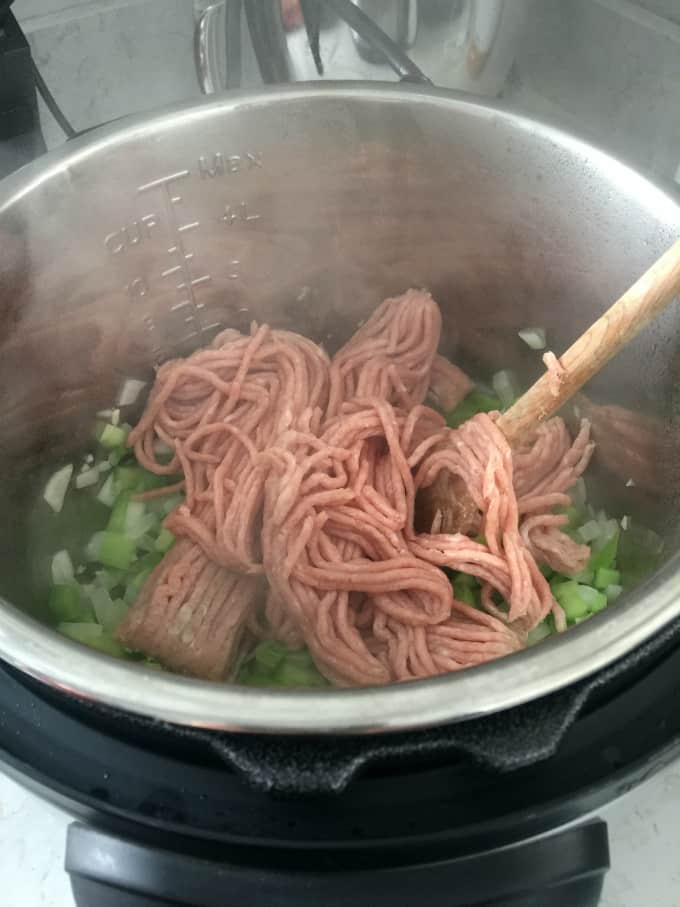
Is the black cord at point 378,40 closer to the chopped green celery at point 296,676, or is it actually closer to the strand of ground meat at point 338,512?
the strand of ground meat at point 338,512

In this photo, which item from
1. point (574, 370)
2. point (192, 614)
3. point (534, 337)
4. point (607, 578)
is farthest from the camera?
point (534, 337)

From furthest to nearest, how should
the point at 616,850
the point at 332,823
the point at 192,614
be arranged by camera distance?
the point at 192,614 < the point at 616,850 < the point at 332,823

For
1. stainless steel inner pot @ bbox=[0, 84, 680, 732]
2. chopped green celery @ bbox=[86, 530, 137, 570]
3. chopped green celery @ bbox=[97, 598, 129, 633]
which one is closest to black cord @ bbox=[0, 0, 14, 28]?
stainless steel inner pot @ bbox=[0, 84, 680, 732]

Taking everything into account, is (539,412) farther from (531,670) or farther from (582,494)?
(531,670)

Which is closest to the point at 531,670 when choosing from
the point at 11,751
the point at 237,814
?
the point at 237,814

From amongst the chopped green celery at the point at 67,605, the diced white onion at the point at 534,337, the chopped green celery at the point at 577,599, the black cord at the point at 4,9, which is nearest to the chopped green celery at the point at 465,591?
the chopped green celery at the point at 577,599

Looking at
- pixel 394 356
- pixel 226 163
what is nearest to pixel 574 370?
pixel 394 356

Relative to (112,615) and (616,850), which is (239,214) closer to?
(112,615)
